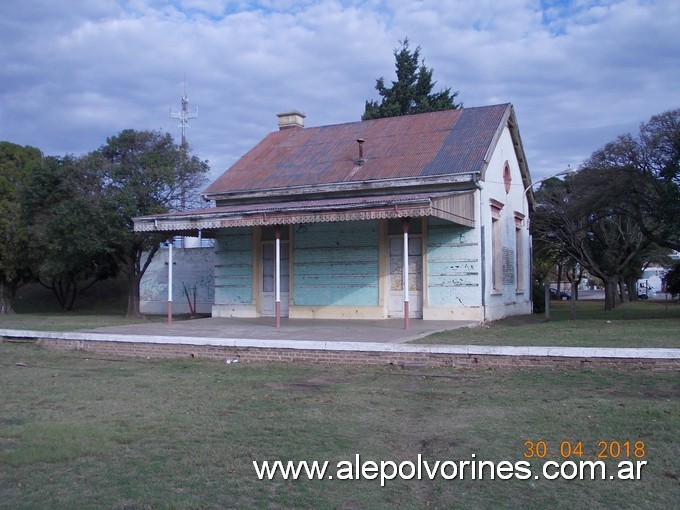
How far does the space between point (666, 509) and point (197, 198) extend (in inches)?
869

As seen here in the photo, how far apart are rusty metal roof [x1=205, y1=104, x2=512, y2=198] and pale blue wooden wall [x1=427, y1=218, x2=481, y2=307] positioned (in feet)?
5.27

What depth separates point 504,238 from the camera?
21.6m

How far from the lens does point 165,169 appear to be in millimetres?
23875

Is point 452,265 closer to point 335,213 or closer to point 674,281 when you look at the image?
point 335,213

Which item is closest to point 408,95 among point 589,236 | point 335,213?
point 589,236

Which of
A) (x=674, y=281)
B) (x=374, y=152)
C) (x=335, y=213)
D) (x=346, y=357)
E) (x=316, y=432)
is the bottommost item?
(x=316, y=432)

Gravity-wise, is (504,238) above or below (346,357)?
above

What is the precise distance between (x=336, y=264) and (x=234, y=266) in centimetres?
363

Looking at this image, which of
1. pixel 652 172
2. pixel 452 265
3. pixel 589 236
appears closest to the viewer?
pixel 452 265

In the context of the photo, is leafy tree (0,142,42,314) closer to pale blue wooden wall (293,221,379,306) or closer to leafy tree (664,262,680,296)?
pale blue wooden wall (293,221,379,306)

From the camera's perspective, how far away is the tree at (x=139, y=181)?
23.1 m

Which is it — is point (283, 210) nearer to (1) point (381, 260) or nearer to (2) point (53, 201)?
(1) point (381, 260)

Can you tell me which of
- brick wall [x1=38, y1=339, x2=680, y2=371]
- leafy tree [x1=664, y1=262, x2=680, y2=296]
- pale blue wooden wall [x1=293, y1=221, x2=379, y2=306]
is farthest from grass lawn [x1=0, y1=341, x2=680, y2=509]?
leafy tree [x1=664, y1=262, x2=680, y2=296]

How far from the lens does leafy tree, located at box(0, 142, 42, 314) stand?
27469 mm
